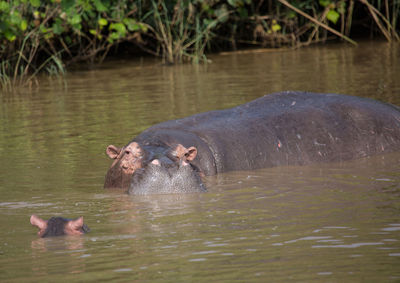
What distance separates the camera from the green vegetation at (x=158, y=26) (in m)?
13.2

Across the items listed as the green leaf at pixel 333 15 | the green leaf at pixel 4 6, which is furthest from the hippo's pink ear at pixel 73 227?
the green leaf at pixel 333 15

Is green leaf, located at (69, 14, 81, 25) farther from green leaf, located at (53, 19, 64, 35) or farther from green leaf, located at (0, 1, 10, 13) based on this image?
green leaf, located at (0, 1, 10, 13)

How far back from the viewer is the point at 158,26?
14.8 metres

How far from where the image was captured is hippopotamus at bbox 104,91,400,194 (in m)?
5.90

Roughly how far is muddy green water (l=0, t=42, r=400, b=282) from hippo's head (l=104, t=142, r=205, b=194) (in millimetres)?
109

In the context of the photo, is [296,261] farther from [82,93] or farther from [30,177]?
[82,93]

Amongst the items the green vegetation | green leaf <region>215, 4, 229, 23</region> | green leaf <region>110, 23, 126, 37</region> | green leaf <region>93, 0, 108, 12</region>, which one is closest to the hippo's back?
the green vegetation

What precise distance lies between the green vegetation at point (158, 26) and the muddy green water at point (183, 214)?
3471 millimetres

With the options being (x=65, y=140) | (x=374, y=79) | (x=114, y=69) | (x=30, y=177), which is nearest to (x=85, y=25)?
(x=114, y=69)

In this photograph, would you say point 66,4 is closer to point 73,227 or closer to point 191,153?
point 191,153

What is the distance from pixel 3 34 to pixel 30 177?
7046mm

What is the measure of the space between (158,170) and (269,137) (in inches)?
54.7

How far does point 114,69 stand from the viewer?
1461 cm

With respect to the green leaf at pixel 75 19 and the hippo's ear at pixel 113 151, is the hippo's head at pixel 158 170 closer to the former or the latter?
the hippo's ear at pixel 113 151
